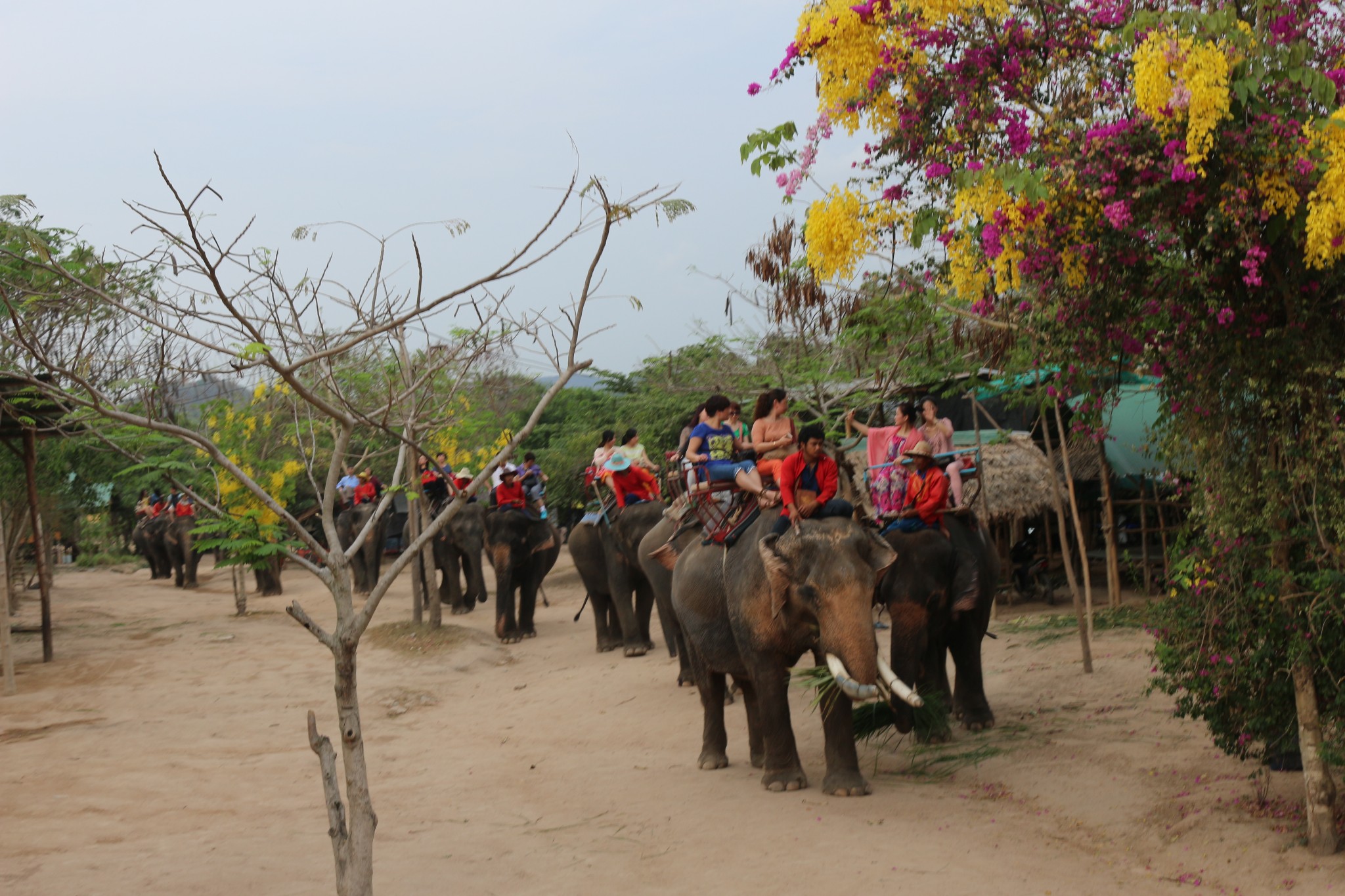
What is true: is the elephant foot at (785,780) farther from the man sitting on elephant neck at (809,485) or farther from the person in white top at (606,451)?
the person in white top at (606,451)

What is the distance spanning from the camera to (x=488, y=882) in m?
6.10

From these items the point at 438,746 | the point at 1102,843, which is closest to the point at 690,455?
the point at 438,746

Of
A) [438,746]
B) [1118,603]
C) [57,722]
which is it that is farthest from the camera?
[1118,603]

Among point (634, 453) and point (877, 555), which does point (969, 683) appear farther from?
point (634, 453)

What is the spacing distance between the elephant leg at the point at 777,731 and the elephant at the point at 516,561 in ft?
25.9

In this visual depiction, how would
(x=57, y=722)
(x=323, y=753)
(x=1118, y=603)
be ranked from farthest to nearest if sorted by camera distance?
Result: (x=1118, y=603)
(x=57, y=722)
(x=323, y=753)

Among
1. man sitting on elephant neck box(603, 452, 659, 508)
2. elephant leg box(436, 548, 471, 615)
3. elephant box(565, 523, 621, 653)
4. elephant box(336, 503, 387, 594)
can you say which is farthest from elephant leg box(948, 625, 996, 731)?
elephant box(336, 503, 387, 594)

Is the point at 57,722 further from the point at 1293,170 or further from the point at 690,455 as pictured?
the point at 1293,170

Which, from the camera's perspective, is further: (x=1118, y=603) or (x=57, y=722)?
(x=1118, y=603)

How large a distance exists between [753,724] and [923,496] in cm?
194

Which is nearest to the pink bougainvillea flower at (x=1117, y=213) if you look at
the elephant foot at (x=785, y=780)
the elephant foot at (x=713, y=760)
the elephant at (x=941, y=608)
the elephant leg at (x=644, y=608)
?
the elephant at (x=941, y=608)

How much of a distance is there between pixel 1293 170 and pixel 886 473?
13.5ft

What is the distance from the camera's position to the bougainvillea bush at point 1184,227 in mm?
5258

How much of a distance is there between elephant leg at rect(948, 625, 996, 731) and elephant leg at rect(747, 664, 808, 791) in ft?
5.63
